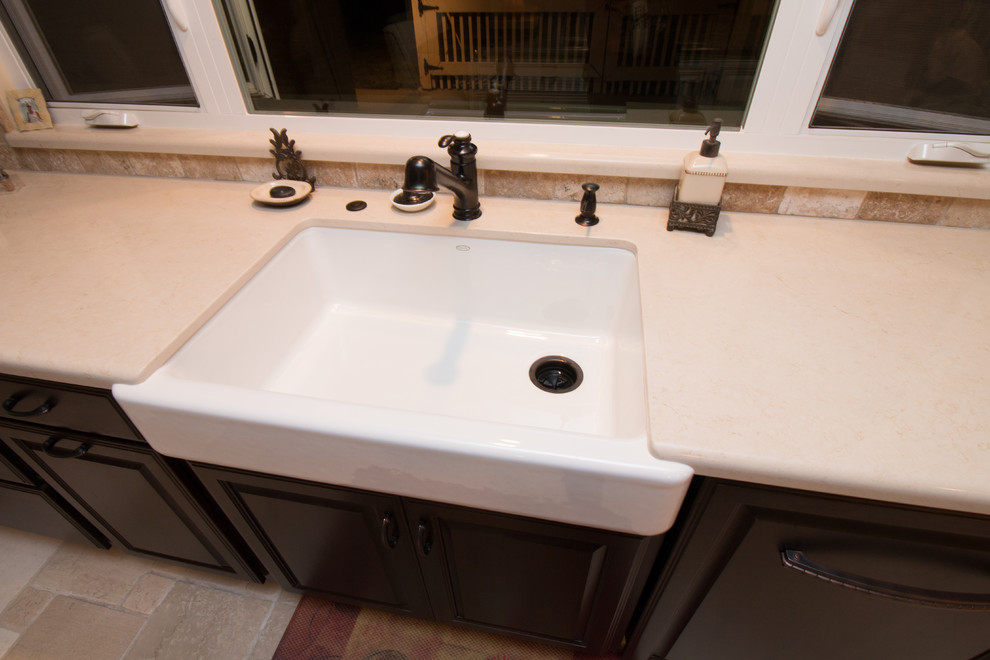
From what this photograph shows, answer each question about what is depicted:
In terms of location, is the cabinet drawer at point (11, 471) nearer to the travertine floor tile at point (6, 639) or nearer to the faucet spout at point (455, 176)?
the travertine floor tile at point (6, 639)

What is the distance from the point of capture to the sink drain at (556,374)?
895 mm

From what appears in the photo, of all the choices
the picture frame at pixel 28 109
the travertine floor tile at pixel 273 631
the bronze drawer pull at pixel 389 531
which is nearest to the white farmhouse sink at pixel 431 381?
the bronze drawer pull at pixel 389 531

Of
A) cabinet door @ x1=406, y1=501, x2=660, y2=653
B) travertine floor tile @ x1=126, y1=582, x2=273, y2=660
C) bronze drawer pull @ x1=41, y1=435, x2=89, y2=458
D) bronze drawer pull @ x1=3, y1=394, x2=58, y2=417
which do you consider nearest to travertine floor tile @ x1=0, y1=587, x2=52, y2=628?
travertine floor tile @ x1=126, y1=582, x2=273, y2=660

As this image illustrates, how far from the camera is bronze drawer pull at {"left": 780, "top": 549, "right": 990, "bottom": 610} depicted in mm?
603

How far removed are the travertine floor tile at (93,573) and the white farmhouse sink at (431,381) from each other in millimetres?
922

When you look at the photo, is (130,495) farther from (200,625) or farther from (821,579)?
(821,579)

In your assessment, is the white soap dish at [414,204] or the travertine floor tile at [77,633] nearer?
the white soap dish at [414,204]

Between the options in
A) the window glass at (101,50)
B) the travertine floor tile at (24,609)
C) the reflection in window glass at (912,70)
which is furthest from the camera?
the travertine floor tile at (24,609)

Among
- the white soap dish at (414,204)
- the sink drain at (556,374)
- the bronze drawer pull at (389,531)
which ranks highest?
the white soap dish at (414,204)

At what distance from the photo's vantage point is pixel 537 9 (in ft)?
3.67

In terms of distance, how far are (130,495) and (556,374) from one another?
0.90m

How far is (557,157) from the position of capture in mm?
989

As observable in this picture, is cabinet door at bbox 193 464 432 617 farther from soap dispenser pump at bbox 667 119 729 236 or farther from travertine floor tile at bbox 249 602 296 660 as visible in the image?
soap dispenser pump at bbox 667 119 729 236

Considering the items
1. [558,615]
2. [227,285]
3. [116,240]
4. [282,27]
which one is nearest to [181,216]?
[116,240]
